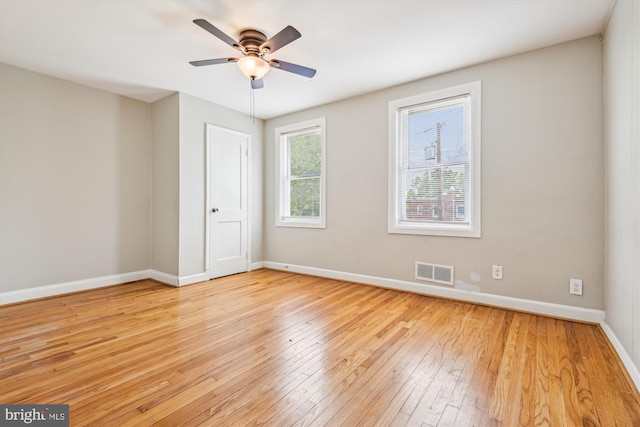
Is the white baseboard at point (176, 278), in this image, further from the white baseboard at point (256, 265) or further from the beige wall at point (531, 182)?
the beige wall at point (531, 182)

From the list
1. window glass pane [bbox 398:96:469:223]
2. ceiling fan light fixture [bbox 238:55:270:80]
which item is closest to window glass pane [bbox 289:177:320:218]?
window glass pane [bbox 398:96:469:223]

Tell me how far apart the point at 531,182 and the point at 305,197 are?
298cm

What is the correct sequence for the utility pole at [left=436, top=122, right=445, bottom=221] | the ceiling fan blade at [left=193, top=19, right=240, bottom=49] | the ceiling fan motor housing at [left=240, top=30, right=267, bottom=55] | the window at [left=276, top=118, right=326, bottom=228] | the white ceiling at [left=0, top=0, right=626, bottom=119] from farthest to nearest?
the window at [left=276, top=118, right=326, bottom=228] → the utility pole at [left=436, top=122, right=445, bottom=221] → the ceiling fan motor housing at [left=240, top=30, right=267, bottom=55] → the white ceiling at [left=0, top=0, right=626, bottom=119] → the ceiling fan blade at [left=193, top=19, right=240, bottom=49]

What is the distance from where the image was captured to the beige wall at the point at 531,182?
2.60 m

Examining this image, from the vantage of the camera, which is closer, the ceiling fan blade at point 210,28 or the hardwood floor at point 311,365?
the hardwood floor at point 311,365

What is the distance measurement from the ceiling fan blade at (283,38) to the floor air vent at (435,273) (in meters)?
2.72

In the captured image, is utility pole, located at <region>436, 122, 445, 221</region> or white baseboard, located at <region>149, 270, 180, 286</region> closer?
utility pole, located at <region>436, 122, 445, 221</region>

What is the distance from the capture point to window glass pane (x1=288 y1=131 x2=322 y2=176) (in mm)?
4582

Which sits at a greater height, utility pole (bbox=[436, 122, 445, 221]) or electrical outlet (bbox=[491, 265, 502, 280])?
utility pole (bbox=[436, 122, 445, 221])

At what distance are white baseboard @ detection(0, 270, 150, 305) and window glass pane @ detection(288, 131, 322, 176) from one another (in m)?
2.79

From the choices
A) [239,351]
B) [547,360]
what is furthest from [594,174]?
[239,351]

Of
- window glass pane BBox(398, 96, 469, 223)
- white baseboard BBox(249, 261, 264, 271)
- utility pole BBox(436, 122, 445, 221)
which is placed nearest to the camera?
window glass pane BBox(398, 96, 469, 223)

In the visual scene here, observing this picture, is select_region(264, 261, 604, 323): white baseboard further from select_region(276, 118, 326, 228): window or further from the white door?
the white door

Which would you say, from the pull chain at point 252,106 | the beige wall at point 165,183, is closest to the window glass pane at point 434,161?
the pull chain at point 252,106
